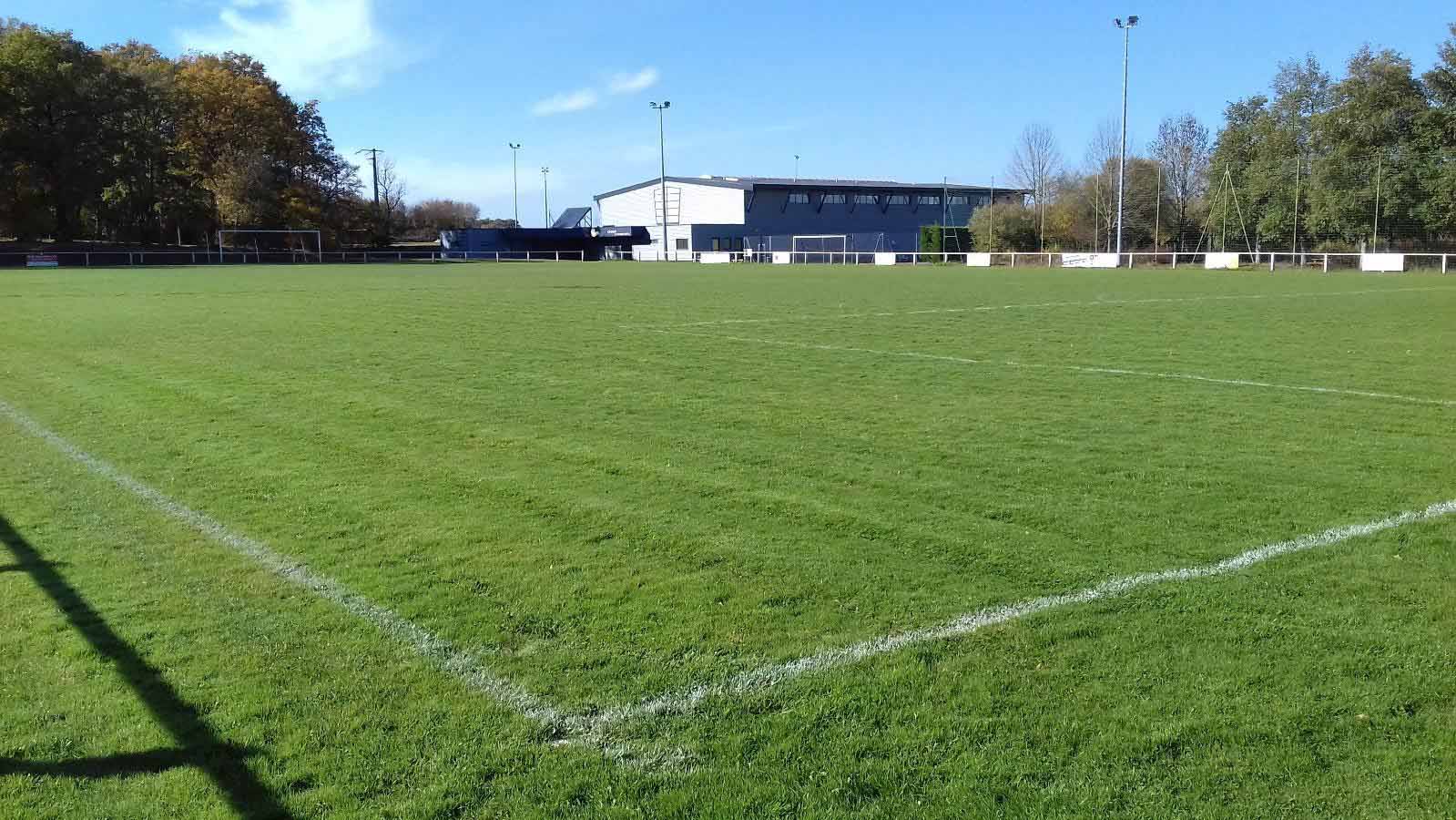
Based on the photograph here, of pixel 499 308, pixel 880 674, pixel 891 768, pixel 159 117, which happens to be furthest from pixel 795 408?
pixel 159 117

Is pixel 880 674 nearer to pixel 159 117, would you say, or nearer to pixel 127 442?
pixel 127 442

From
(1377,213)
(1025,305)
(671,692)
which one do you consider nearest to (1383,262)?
(1377,213)

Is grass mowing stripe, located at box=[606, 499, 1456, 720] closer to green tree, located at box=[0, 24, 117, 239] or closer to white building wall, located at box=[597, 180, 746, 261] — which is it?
green tree, located at box=[0, 24, 117, 239]

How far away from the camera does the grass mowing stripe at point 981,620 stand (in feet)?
11.8

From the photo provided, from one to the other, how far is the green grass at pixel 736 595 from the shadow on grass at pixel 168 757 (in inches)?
0.6

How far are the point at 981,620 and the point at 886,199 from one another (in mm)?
100448

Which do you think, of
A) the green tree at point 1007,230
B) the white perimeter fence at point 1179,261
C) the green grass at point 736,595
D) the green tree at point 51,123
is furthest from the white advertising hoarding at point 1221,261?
the green tree at point 51,123

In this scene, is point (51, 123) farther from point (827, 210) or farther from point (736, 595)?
point (736, 595)

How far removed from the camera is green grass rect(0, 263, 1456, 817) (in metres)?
3.08

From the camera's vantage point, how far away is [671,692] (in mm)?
3625

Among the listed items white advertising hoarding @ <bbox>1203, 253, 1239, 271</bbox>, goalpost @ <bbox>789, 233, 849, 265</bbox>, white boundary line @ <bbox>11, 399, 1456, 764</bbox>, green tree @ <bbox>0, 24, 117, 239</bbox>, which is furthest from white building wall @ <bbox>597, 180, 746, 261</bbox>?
white boundary line @ <bbox>11, 399, 1456, 764</bbox>

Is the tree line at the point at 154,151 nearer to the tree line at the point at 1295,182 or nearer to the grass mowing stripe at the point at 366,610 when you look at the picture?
the tree line at the point at 1295,182

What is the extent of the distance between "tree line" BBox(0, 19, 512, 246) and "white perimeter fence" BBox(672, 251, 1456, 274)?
37.8m

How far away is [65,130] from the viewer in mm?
67500
